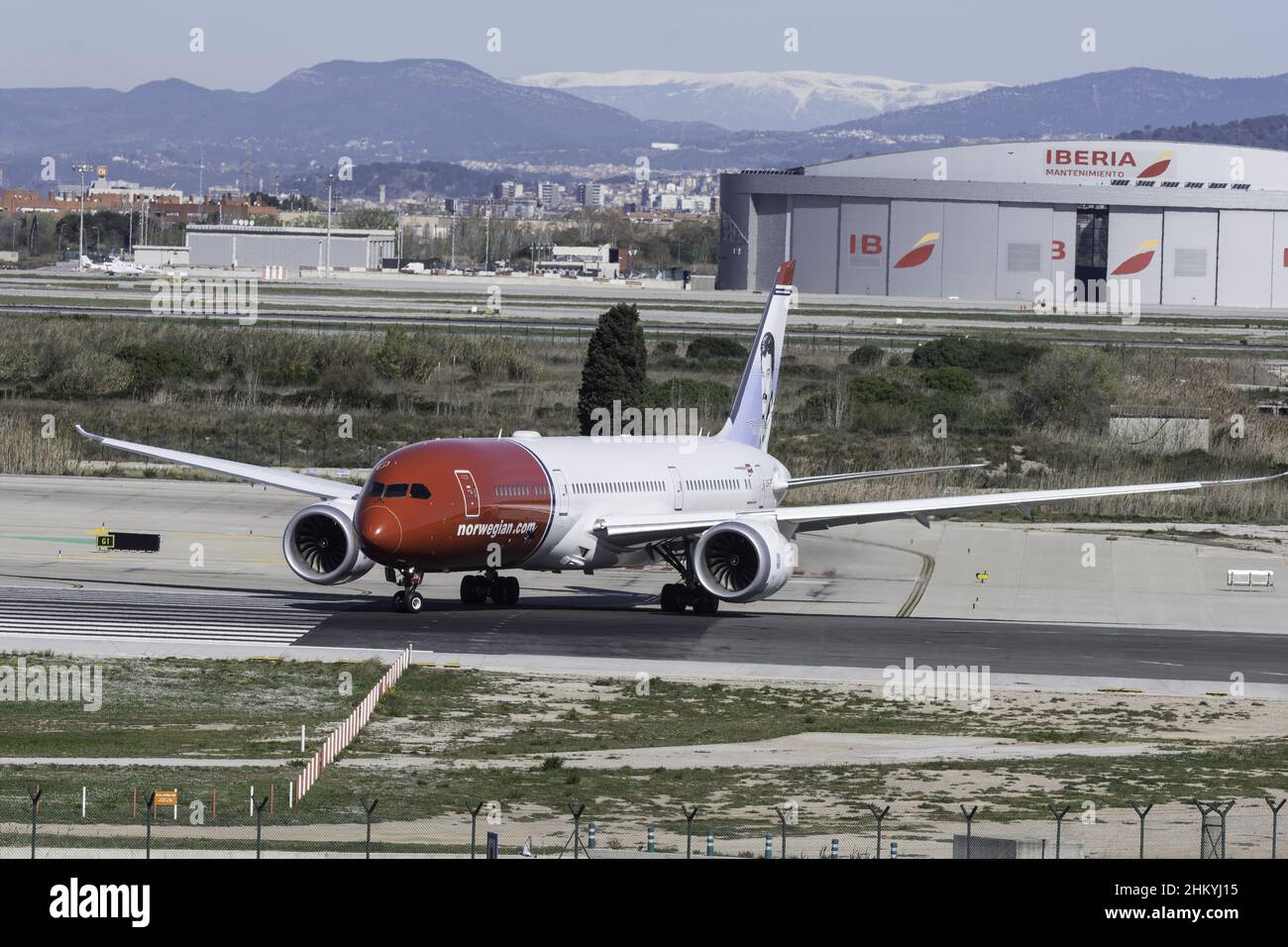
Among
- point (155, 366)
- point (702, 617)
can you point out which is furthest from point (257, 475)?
point (155, 366)

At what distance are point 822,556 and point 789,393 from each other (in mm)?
44156

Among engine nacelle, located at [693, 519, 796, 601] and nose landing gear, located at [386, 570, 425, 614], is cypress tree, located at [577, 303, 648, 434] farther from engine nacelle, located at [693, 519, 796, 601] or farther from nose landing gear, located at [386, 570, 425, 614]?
nose landing gear, located at [386, 570, 425, 614]

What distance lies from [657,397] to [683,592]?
4846 centimetres

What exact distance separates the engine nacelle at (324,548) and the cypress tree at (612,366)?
44.3 m

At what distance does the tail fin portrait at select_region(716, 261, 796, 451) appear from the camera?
6155 centimetres

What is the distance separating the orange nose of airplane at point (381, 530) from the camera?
45.5 metres

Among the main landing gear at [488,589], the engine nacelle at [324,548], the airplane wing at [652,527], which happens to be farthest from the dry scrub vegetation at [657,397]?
the engine nacelle at [324,548]

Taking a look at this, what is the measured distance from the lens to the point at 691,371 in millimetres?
121312

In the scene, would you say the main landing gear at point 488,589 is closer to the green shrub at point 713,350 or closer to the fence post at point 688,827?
the fence post at point 688,827

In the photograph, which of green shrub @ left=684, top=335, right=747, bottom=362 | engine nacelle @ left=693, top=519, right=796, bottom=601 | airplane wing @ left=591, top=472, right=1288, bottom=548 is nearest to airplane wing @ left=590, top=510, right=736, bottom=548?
airplane wing @ left=591, top=472, right=1288, bottom=548

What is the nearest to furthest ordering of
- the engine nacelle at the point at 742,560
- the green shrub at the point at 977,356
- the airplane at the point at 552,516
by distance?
1. the airplane at the point at 552,516
2. the engine nacelle at the point at 742,560
3. the green shrub at the point at 977,356

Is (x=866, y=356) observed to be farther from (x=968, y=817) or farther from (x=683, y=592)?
(x=968, y=817)

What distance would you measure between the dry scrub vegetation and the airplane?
24.8 meters
